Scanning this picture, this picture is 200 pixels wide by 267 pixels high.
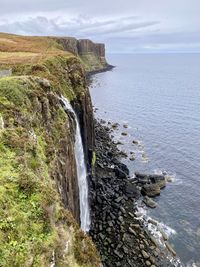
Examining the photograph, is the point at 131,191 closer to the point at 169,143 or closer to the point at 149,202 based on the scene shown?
the point at 149,202

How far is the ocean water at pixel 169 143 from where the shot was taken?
4200cm

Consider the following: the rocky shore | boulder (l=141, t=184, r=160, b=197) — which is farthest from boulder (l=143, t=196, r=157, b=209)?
boulder (l=141, t=184, r=160, b=197)

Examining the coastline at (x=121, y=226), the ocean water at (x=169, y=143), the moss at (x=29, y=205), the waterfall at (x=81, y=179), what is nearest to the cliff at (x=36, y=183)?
the moss at (x=29, y=205)

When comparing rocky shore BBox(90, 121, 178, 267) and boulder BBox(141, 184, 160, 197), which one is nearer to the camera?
rocky shore BBox(90, 121, 178, 267)

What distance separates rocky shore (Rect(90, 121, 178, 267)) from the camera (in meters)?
33.4

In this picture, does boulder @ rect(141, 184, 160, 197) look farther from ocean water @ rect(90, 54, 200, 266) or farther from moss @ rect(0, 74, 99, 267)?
moss @ rect(0, 74, 99, 267)

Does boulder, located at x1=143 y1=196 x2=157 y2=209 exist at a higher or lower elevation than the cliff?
lower

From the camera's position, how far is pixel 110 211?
40.2 meters

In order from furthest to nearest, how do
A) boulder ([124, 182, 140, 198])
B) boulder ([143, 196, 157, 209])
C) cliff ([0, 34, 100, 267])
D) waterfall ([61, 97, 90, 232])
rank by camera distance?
boulder ([124, 182, 140, 198])
boulder ([143, 196, 157, 209])
waterfall ([61, 97, 90, 232])
cliff ([0, 34, 100, 267])

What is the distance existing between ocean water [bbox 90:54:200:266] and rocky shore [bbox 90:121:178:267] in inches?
92.7

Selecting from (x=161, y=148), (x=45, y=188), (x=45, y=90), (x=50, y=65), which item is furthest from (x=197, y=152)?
(x=45, y=188)

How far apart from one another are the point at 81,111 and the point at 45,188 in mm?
29966

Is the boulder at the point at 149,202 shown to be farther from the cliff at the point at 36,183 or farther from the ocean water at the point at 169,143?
the cliff at the point at 36,183

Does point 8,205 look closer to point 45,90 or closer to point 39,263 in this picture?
point 39,263
